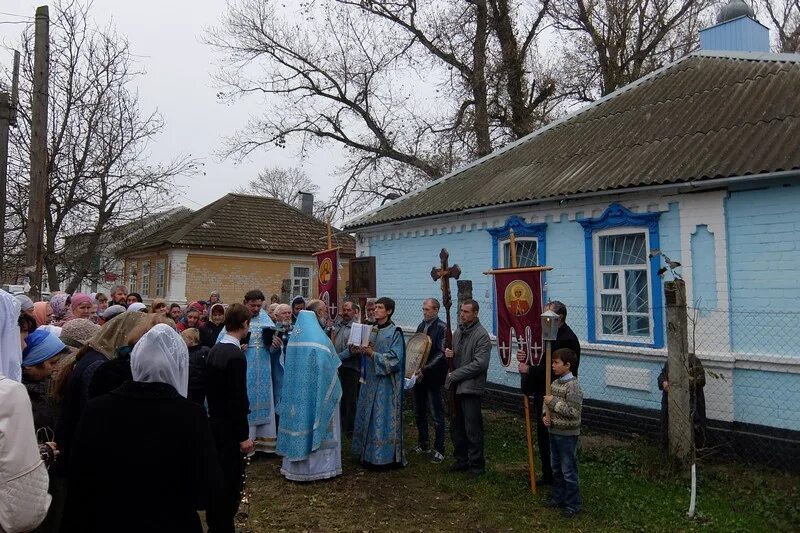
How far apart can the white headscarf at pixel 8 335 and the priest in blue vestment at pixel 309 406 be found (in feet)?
10.5

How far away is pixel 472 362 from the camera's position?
618 cm

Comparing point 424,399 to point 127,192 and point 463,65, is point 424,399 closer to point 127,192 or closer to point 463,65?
point 127,192

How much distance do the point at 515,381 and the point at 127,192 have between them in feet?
31.2

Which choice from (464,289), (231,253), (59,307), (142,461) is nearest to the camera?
(142,461)

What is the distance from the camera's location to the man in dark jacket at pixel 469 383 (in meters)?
6.16

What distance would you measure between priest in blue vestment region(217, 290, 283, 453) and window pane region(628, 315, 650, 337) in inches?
199

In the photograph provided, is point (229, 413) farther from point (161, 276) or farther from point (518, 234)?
point (161, 276)

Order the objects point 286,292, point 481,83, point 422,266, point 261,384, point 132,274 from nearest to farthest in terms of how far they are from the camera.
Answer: point 261,384
point 422,266
point 286,292
point 481,83
point 132,274

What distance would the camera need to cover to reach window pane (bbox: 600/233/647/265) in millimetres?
8625

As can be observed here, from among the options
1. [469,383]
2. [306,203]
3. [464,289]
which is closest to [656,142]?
[464,289]

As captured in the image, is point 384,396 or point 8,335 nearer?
point 8,335

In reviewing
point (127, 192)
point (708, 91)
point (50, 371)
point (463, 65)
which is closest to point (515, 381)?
point (708, 91)

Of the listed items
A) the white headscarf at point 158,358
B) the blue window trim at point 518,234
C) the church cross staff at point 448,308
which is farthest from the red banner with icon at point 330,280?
the white headscarf at point 158,358

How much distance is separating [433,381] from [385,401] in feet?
2.79
